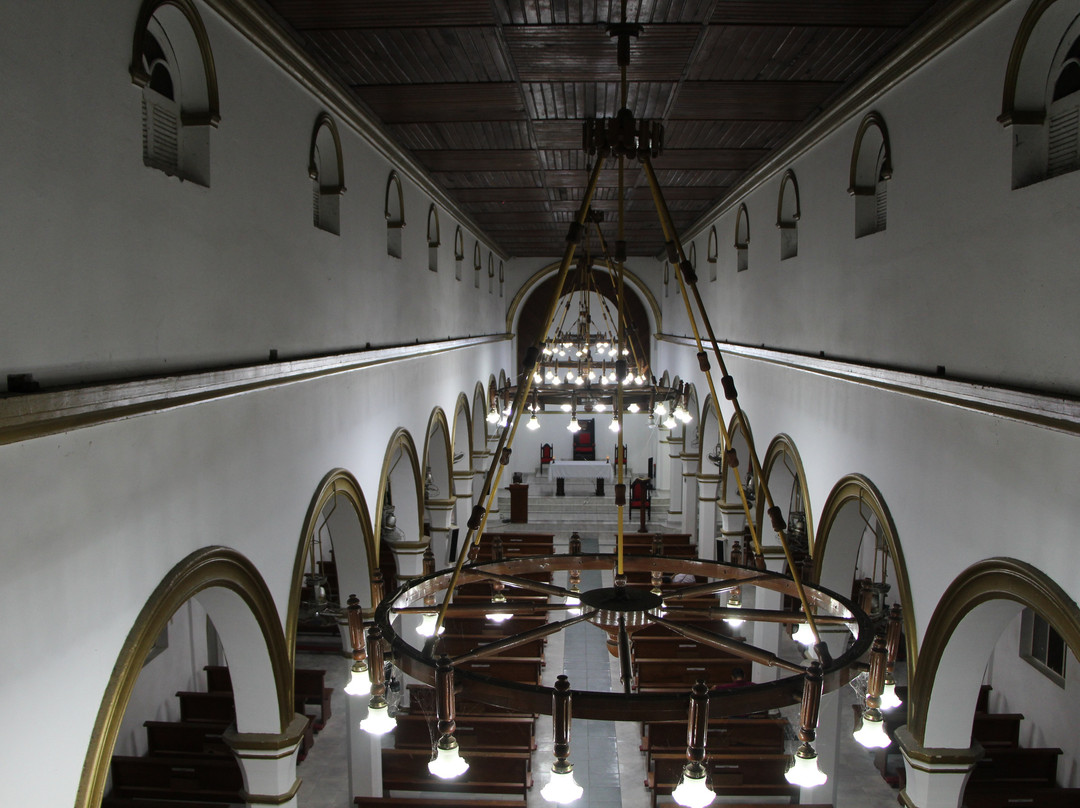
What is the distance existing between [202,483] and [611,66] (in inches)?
232

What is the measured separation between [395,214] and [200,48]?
643cm

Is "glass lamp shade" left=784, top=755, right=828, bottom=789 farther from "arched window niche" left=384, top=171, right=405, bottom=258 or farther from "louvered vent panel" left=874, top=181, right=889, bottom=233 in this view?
"arched window niche" left=384, top=171, right=405, bottom=258

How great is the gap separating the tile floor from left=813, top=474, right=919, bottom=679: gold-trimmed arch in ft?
10.1

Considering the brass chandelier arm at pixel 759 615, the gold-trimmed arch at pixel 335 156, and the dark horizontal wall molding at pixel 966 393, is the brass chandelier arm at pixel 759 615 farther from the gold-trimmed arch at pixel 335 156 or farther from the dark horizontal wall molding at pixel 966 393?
the gold-trimmed arch at pixel 335 156

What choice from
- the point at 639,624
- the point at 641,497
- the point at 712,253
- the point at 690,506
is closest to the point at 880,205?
the point at 639,624

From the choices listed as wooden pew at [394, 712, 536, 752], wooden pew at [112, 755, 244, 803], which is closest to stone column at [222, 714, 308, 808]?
wooden pew at [112, 755, 244, 803]

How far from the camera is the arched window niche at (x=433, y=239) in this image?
1556 cm

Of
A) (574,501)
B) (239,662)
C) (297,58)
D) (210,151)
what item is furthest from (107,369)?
(574,501)

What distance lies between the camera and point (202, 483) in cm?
636

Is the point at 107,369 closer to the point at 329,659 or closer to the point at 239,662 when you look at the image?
the point at 239,662

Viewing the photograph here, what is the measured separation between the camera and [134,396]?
528 cm

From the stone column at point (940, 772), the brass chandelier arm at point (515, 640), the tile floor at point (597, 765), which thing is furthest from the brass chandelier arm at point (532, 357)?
the tile floor at point (597, 765)

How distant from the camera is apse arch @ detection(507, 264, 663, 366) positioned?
28.7 metres

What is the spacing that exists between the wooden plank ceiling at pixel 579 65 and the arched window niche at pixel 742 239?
200cm
